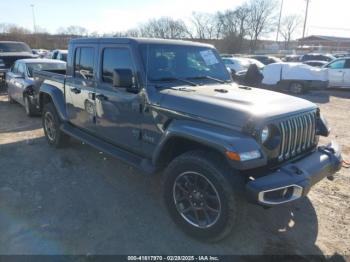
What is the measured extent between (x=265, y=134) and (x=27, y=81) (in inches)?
303

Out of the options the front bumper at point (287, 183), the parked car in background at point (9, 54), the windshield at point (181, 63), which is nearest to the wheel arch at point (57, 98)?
the windshield at point (181, 63)

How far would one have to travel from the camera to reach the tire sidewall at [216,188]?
288cm

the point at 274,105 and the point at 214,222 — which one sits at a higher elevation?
the point at 274,105

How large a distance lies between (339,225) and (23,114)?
855 centimetres

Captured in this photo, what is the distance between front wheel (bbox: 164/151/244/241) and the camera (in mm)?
2895

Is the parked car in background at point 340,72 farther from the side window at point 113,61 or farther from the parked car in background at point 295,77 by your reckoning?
the side window at point 113,61

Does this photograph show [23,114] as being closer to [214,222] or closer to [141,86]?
[141,86]

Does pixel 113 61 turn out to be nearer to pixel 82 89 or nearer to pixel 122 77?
pixel 122 77

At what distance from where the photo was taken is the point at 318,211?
3820 millimetres

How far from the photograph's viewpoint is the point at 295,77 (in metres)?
13.6

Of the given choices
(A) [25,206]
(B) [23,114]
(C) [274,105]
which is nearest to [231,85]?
(C) [274,105]

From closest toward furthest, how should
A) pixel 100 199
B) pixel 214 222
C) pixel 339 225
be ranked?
pixel 214 222 < pixel 339 225 < pixel 100 199

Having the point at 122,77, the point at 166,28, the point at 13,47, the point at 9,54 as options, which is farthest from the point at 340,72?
the point at 166,28

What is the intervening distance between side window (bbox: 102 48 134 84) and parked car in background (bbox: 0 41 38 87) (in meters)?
11.1
